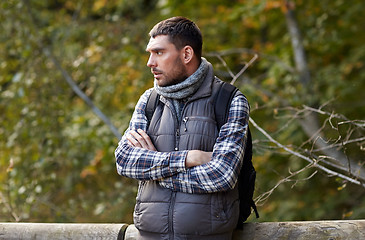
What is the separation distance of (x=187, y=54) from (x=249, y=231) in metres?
0.92

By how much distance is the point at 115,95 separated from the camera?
6.60 m

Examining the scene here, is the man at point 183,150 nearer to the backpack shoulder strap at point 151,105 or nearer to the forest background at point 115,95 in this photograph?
the backpack shoulder strap at point 151,105

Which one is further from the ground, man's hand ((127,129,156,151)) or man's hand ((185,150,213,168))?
man's hand ((127,129,156,151))

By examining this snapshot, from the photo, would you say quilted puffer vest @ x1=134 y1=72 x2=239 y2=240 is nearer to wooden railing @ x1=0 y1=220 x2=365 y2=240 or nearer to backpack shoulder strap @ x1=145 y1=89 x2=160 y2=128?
backpack shoulder strap @ x1=145 y1=89 x2=160 y2=128

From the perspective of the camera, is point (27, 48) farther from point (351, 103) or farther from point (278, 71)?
point (351, 103)

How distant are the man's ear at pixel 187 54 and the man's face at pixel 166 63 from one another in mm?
16

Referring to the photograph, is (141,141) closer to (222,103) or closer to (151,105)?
(151,105)

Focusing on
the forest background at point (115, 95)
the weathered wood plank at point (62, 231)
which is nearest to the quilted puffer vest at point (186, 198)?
the weathered wood plank at point (62, 231)

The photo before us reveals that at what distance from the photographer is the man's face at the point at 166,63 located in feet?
7.34

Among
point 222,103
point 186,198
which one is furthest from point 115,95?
point 186,198

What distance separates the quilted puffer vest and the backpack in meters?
0.03

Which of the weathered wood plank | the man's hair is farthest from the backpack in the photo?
the weathered wood plank

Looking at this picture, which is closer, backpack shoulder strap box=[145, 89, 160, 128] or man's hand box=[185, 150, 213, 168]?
man's hand box=[185, 150, 213, 168]

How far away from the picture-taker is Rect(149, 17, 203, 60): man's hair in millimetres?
2242
